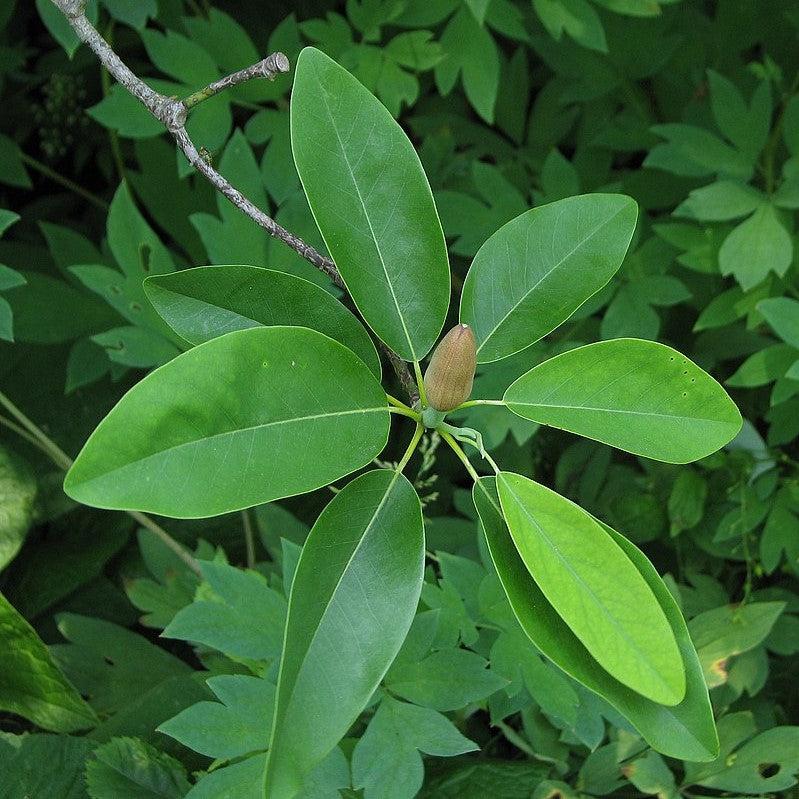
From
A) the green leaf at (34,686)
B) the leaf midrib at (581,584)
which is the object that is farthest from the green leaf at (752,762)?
the green leaf at (34,686)

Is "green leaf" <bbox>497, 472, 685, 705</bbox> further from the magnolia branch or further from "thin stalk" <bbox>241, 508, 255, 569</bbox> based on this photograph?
"thin stalk" <bbox>241, 508, 255, 569</bbox>

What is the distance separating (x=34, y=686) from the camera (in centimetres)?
150

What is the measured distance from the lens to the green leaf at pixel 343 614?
773 mm

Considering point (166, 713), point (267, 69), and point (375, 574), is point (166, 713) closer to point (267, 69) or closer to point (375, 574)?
point (375, 574)

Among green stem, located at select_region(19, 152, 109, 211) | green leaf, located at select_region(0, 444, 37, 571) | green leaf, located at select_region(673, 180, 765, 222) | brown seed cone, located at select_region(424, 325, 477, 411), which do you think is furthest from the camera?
green stem, located at select_region(19, 152, 109, 211)

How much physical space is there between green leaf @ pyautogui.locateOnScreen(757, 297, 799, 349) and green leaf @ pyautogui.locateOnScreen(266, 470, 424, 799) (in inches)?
40.2

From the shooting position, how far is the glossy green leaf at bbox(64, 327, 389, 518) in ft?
2.34

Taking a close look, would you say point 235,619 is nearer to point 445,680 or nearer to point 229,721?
point 229,721

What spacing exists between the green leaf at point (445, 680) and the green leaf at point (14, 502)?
2.73 ft

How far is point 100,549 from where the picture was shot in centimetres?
188

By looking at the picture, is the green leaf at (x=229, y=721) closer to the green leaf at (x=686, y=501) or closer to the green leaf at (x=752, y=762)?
the green leaf at (x=752, y=762)

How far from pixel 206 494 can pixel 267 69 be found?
43 cm

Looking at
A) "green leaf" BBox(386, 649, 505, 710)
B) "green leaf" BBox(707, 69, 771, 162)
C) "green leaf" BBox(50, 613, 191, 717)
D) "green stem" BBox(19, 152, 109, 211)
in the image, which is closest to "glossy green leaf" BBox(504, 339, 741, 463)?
"green leaf" BBox(386, 649, 505, 710)

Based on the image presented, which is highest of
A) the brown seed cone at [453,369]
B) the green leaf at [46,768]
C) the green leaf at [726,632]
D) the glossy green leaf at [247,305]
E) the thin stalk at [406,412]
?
the glossy green leaf at [247,305]
